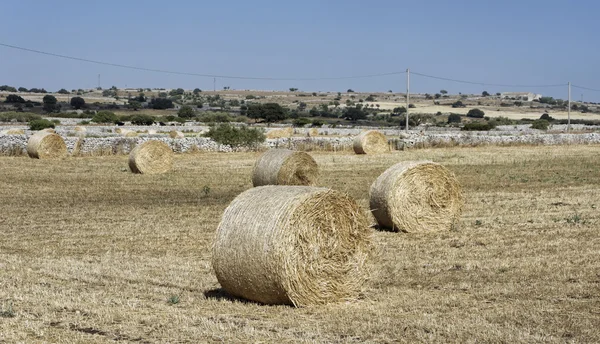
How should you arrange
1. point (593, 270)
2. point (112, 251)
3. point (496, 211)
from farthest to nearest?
point (496, 211) < point (112, 251) < point (593, 270)

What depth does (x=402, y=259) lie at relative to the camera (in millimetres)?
14195

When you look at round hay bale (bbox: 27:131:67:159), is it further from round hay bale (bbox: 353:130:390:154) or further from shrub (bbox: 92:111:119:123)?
shrub (bbox: 92:111:119:123)

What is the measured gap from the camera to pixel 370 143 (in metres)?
41.3

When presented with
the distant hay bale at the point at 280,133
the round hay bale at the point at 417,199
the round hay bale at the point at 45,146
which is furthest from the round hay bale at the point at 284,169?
the distant hay bale at the point at 280,133

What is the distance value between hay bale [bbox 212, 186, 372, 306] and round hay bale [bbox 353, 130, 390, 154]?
1146 inches

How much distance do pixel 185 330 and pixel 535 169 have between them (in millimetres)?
24942

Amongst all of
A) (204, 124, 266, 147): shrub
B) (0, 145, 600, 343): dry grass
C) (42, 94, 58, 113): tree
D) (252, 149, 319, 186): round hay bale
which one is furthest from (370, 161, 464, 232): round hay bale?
(42, 94, 58, 113): tree

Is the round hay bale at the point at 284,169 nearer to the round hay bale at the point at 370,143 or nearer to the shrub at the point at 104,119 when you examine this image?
the round hay bale at the point at 370,143

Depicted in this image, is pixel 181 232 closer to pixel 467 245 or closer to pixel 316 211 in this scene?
pixel 467 245

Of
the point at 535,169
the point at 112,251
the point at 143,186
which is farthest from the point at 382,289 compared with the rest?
the point at 535,169

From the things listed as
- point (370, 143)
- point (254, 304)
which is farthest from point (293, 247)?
point (370, 143)

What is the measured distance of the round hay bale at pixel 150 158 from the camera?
103 feet

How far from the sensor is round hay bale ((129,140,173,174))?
31.4 meters

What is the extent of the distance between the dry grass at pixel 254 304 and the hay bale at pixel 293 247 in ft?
0.91
